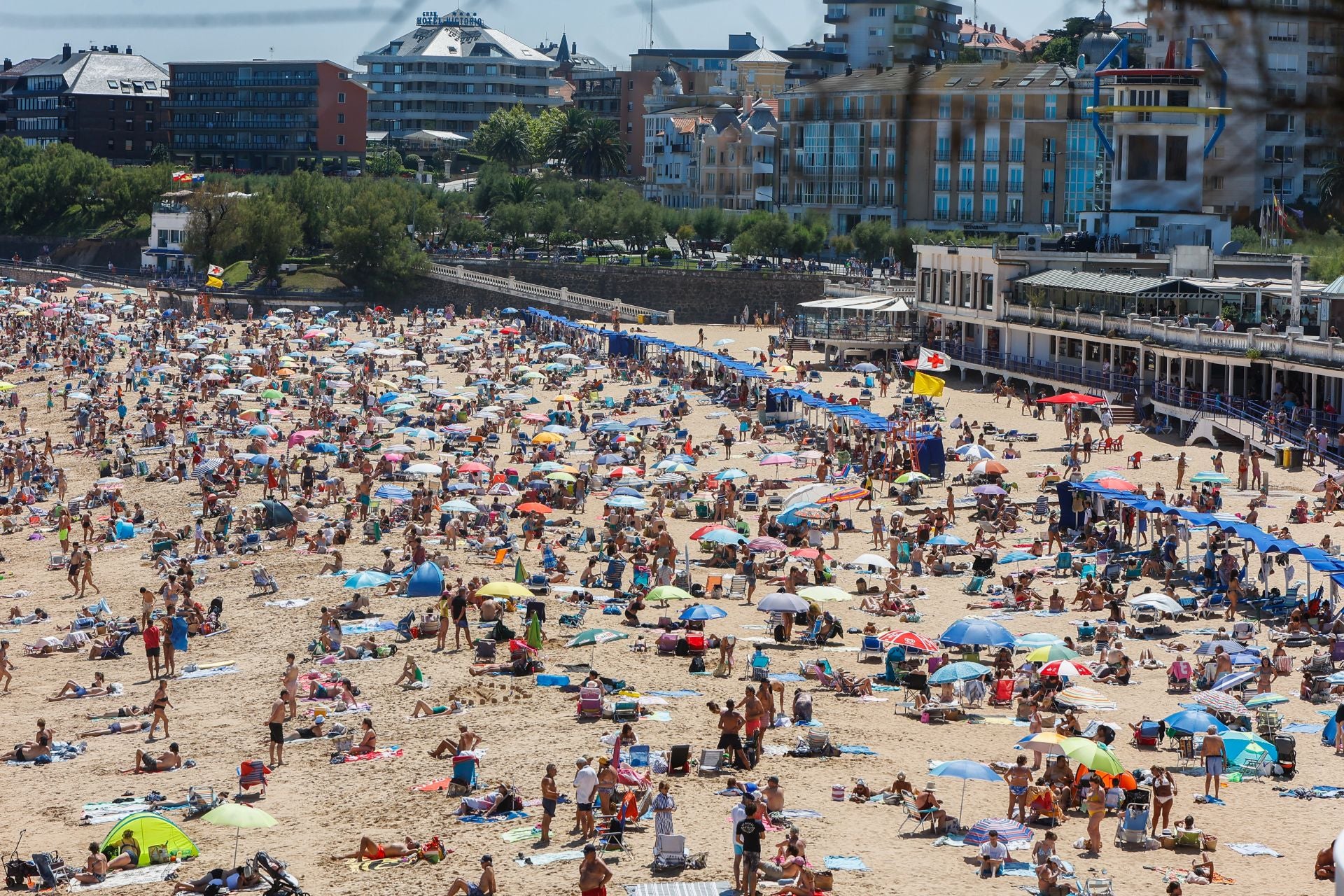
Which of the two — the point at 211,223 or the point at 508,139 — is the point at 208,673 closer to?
the point at 211,223

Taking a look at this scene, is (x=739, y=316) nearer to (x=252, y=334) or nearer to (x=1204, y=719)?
(x=252, y=334)

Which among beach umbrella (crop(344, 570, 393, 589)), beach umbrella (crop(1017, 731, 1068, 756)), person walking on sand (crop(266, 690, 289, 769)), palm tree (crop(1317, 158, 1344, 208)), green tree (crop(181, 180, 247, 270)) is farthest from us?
green tree (crop(181, 180, 247, 270))

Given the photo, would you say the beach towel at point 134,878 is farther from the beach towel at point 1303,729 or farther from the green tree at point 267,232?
the green tree at point 267,232

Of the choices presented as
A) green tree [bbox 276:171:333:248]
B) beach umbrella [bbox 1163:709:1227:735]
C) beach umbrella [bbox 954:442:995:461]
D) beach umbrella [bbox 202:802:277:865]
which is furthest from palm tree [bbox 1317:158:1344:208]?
green tree [bbox 276:171:333:248]

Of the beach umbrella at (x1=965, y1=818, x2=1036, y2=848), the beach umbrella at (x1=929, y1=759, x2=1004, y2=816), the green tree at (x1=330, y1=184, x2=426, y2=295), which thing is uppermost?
the green tree at (x1=330, y1=184, x2=426, y2=295)

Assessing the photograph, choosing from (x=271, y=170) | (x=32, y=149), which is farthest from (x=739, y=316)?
(x=32, y=149)

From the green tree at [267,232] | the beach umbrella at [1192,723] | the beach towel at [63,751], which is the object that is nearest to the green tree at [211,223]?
the green tree at [267,232]

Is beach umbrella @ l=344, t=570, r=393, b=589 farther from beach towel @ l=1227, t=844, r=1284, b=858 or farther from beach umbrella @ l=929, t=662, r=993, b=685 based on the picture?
beach towel @ l=1227, t=844, r=1284, b=858
